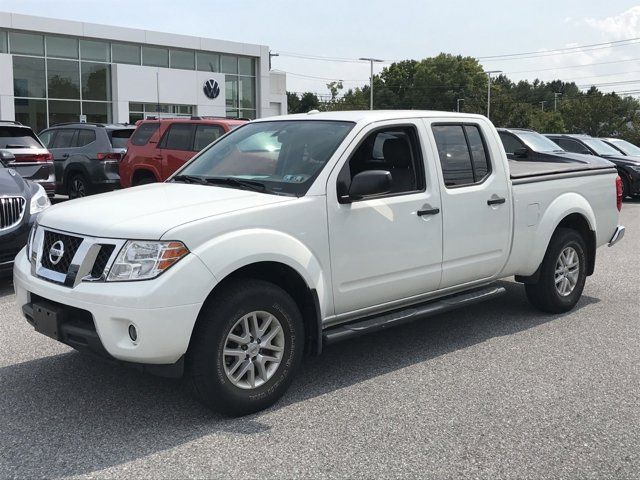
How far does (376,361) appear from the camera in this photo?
5.12 m

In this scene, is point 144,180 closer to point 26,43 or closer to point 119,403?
point 119,403

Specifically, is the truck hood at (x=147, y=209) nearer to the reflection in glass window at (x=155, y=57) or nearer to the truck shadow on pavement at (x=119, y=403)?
the truck shadow on pavement at (x=119, y=403)

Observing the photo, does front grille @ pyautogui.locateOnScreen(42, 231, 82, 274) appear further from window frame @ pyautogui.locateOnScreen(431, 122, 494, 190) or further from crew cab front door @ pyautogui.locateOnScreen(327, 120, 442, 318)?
window frame @ pyautogui.locateOnScreen(431, 122, 494, 190)

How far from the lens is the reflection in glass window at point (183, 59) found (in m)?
35.5

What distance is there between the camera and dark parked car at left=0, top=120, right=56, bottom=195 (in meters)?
12.4

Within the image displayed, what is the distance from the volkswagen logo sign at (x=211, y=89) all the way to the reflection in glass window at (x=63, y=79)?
22.3 feet

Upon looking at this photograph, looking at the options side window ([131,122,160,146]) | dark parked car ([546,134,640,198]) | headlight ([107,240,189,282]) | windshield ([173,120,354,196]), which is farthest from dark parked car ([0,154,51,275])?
dark parked car ([546,134,640,198])

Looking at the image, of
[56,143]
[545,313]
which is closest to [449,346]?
[545,313]

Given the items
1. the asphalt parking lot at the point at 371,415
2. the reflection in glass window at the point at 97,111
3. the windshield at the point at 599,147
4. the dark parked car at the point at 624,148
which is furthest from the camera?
the reflection in glass window at the point at 97,111

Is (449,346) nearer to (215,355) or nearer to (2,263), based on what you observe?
(215,355)

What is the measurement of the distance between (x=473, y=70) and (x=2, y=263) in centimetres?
10610

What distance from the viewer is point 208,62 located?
3716cm

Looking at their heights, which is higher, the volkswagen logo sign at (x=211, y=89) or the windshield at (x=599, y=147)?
the volkswagen logo sign at (x=211, y=89)

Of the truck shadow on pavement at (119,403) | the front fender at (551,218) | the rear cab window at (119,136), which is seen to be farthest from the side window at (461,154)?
the rear cab window at (119,136)
